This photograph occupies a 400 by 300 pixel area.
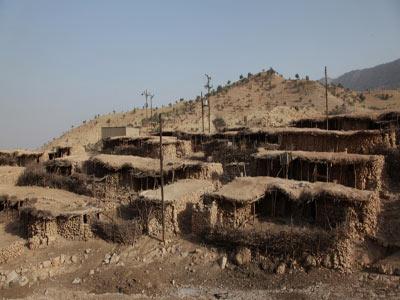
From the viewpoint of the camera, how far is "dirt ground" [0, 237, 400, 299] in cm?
1169

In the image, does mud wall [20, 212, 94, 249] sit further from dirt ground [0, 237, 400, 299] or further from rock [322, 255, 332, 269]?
rock [322, 255, 332, 269]

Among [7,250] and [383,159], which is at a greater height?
[383,159]

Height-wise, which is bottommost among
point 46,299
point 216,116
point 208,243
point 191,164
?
point 46,299

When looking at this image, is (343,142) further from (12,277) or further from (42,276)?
(12,277)

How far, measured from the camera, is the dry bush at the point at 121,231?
15.1m

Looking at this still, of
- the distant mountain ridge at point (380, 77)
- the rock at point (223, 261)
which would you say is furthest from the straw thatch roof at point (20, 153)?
the distant mountain ridge at point (380, 77)

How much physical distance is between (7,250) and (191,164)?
24.2 feet

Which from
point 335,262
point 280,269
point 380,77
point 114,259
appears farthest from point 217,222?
point 380,77

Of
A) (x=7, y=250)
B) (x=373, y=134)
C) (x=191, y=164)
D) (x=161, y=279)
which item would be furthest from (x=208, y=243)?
(x=373, y=134)

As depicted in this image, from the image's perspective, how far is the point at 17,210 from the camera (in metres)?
18.3

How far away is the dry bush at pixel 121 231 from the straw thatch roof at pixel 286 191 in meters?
2.75

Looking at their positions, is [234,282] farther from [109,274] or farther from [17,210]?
[17,210]

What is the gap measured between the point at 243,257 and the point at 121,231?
429 cm

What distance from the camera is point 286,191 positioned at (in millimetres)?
14391
